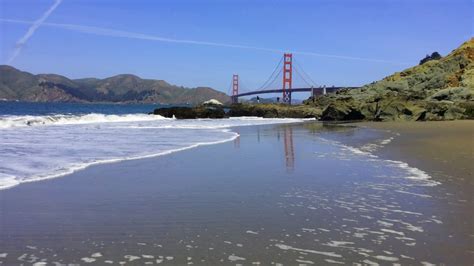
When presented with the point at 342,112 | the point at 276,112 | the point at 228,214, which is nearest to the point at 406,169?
the point at 228,214

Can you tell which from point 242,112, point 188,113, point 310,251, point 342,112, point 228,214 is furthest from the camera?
point 242,112

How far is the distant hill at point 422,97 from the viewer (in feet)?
91.8

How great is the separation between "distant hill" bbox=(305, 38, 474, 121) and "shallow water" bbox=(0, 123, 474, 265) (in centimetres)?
2186

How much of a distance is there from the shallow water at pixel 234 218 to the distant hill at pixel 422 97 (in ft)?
71.7

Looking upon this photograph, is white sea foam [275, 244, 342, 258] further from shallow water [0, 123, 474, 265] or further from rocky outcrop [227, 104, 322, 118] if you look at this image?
rocky outcrop [227, 104, 322, 118]

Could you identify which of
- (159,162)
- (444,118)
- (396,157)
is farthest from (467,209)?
(444,118)

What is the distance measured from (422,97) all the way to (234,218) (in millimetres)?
32917

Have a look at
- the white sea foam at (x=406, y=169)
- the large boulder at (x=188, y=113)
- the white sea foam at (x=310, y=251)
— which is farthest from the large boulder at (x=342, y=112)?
the white sea foam at (x=310, y=251)

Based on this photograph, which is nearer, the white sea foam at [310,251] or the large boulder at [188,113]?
the white sea foam at [310,251]

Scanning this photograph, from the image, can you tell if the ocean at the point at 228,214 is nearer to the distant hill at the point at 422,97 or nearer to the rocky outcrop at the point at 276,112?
the distant hill at the point at 422,97

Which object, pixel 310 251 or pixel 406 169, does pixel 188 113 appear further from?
pixel 310 251

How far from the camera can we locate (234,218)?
455 centimetres

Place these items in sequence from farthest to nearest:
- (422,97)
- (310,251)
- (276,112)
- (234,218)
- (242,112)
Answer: (242,112), (276,112), (422,97), (234,218), (310,251)

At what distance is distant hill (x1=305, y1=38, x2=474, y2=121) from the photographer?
28.0 m
